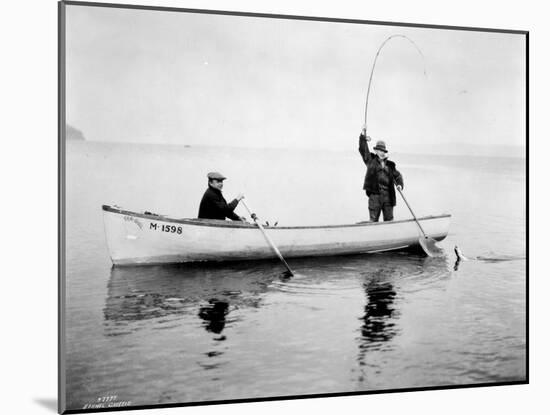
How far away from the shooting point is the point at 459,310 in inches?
200

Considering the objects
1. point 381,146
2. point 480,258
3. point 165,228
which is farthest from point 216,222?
point 480,258

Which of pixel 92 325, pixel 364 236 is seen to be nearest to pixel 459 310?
pixel 364 236

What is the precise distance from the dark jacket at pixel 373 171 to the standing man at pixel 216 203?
86 centimetres

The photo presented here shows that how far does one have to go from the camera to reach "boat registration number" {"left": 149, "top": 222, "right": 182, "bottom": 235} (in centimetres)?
479

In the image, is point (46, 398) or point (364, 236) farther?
point (364, 236)

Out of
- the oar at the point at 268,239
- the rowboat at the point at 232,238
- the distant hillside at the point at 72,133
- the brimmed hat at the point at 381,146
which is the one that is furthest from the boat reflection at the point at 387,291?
the distant hillside at the point at 72,133

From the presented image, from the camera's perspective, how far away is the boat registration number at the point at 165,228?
4.79m

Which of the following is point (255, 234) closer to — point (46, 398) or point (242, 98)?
point (242, 98)

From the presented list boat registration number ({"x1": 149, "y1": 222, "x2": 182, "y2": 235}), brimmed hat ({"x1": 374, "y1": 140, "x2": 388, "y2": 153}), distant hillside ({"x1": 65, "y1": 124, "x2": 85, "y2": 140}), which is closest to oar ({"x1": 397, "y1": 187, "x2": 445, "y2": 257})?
brimmed hat ({"x1": 374, "y1": 140, "x2": 388, "y2": 153})

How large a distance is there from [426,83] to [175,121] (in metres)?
1.72

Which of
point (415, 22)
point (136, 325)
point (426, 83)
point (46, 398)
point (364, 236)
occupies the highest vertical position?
point (415, 22)

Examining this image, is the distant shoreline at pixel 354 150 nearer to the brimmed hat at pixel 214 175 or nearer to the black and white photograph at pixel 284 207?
the black and white photograph at pixel 284 207

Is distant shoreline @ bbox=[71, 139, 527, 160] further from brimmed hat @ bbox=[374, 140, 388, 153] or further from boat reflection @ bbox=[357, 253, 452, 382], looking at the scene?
boat reflection @ bbox=[357, 253, 452, 382]

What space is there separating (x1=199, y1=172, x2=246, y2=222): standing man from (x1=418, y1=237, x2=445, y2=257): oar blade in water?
4.18ft
